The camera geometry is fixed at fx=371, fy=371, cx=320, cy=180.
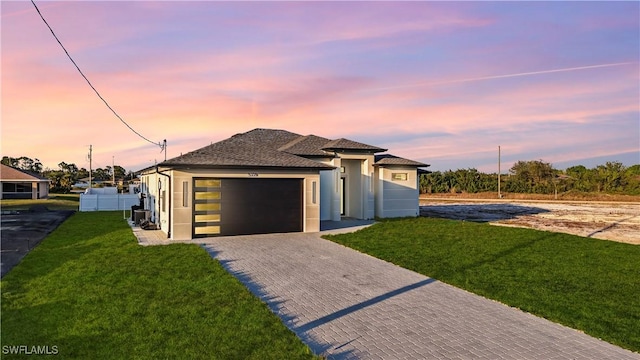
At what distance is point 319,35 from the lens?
1562 cm

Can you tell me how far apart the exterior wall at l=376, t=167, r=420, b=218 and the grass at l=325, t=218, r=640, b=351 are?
521 centimetres

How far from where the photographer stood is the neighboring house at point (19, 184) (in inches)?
1649

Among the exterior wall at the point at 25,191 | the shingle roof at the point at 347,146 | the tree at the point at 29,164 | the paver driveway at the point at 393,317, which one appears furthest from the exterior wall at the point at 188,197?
the tree at the point at 29,164

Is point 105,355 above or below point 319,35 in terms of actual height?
below

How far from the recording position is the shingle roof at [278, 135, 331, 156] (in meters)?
20.6

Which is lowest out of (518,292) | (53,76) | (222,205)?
(518,292)

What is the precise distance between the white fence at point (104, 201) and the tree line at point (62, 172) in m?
24.8

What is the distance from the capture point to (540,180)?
5566cm

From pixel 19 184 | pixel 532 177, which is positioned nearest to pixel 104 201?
pixel 19 184

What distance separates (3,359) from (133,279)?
12.5ft

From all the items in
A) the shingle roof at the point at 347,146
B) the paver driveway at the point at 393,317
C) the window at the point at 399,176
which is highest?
the shingle roof at the point at 347,146

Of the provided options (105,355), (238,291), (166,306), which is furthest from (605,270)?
(105,355)

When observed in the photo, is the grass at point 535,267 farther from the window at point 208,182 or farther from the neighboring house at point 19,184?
the neighboring house at point 19,184

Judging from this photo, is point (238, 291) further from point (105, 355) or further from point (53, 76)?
point (53, 76)
